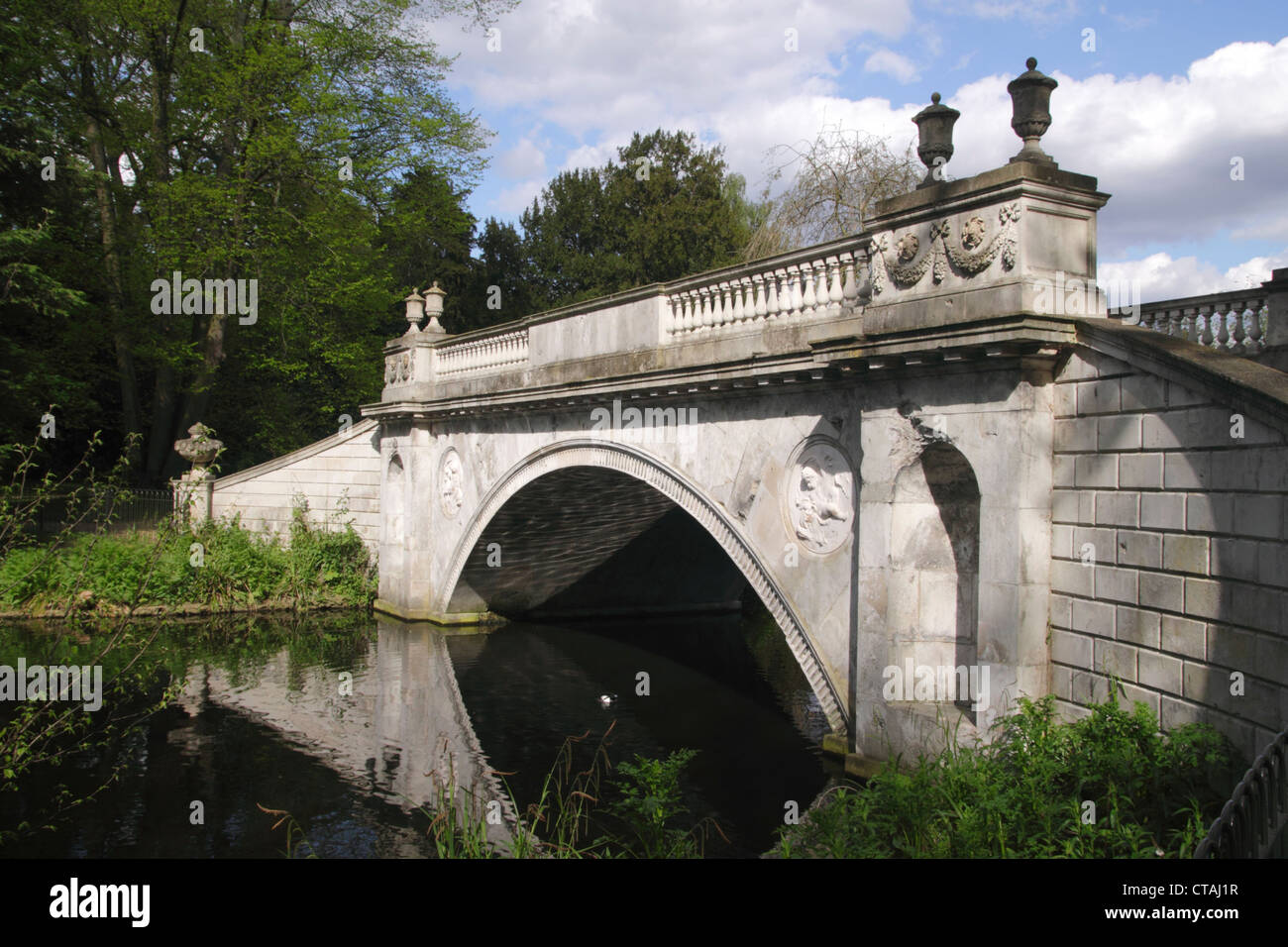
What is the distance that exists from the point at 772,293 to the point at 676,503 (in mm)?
3889

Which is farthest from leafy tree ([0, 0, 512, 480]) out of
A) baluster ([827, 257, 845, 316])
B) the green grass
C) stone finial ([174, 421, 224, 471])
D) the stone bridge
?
baluster ([827, 257, 845, 316])

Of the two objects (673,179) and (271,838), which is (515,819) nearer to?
(271,838)

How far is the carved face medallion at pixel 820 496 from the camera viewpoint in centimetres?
861

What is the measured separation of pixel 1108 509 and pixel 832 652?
2.80 m

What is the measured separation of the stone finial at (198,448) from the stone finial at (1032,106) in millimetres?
16490

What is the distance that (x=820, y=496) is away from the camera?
29.1ft

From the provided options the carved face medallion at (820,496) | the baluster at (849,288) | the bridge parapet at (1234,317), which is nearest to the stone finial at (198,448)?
the carved face medallion at (820,496)

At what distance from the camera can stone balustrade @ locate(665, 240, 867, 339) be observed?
8570 mm

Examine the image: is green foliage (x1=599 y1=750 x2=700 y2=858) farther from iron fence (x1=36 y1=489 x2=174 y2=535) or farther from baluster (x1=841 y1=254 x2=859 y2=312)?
iron fence (x1=36 y1=489 x2=174 y2=535)

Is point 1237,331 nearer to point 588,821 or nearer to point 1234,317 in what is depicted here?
point 1234,317

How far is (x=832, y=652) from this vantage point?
28.5ft

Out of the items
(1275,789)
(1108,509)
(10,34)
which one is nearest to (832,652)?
(1108,509)

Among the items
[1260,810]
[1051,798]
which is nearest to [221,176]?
[1051,798]

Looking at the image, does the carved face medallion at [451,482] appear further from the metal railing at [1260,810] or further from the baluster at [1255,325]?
the metal railing at [1260,810]
